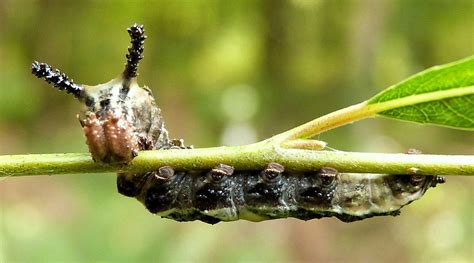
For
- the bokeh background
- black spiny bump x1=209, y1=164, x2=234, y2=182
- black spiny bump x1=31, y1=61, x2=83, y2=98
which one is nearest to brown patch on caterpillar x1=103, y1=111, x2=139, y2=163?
black spiny bump x1=31, y1=61, x2=83, y2=98

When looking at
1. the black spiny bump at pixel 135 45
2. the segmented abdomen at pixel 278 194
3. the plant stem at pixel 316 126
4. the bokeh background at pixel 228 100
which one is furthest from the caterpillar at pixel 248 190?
the bokeh background at pixel 228 100

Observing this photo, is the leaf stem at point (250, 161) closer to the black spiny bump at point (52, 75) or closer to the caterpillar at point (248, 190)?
the black spiny bump at point (52, 75)

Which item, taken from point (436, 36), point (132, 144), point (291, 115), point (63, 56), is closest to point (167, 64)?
point (63, 56)

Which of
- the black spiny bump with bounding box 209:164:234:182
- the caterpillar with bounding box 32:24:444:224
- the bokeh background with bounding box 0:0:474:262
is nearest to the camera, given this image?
the black spiny bump with bounding box 209:164:234:182

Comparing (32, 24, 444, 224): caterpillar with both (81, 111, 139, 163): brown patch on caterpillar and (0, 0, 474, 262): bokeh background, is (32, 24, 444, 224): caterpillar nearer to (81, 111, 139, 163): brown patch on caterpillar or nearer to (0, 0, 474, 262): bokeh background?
(81, 111, 139, 163): brown patch on caterpillar

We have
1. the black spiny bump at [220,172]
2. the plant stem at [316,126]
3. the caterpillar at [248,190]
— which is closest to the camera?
the plant stem at [316,126]
